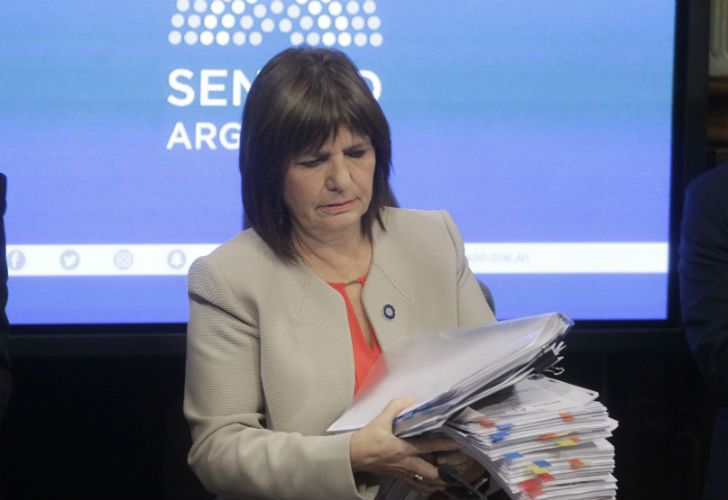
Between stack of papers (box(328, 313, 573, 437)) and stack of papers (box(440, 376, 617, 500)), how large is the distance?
4cm

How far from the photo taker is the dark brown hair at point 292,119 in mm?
1544

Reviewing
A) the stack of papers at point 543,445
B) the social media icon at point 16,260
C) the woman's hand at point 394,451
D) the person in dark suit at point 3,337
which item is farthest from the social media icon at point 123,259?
the stack of papers at point 543,445

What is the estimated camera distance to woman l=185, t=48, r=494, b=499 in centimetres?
152

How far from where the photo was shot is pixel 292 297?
5.31ft

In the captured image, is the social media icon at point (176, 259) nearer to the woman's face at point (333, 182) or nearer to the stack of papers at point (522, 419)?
the woman's face at point (333, 182)

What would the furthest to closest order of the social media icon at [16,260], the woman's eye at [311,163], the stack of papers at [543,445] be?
1. the social media icon at [16,260]
2. the woman's eye at [311,163]
3. the stack of papers at [543,445]

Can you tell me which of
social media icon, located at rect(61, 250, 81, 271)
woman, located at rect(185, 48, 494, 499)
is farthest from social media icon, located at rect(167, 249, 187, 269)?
woman, located at rect(185, 48, 494, 499)

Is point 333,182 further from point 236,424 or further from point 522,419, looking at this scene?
point 522,419

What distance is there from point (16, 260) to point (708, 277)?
1536mm

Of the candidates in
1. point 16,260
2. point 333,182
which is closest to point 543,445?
point 333,182

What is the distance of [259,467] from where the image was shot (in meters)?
1.46

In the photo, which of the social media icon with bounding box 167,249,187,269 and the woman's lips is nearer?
the woman's lips

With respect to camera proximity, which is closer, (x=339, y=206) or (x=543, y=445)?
(x=543, y=445)

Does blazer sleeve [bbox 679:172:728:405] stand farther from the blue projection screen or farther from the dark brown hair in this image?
the dark brown hair
